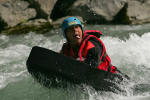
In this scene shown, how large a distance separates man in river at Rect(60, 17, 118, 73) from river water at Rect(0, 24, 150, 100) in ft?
1.42

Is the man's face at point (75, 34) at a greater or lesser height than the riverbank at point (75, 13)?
greater

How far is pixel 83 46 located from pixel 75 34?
0.23 m

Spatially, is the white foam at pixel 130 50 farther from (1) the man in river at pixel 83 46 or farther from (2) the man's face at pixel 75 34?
(2) the man's face at pixel 75 34

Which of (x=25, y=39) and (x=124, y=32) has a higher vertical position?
(x=124, y=32)

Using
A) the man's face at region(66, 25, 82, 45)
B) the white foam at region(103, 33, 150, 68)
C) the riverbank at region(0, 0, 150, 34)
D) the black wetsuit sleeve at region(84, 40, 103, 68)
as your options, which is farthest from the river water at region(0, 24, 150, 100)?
the man's face at region(66, 25, 82, 45)

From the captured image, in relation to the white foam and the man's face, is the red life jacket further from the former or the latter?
the white foam

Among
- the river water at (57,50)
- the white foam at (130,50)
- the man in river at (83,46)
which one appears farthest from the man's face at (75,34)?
the white foam at (130,50)

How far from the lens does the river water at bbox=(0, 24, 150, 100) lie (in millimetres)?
3727

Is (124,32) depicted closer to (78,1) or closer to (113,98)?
(78,1)

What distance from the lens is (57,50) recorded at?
7.51m

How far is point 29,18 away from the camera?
11430 millimetres

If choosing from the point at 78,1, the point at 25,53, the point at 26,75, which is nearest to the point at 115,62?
the point at 26,75

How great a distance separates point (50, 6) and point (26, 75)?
7.51 meters

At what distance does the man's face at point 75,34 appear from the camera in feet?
12.2
